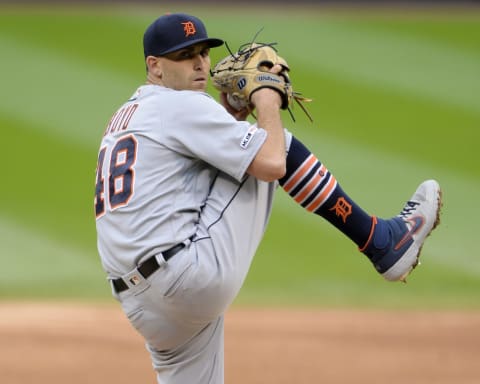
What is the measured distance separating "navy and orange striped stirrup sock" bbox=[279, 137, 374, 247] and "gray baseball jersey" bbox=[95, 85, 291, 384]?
139 mm

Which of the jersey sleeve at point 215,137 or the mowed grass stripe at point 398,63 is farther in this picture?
the mowed grass stripe at point 398,63

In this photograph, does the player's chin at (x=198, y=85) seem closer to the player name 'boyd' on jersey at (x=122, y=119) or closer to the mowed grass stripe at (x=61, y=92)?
the player name 'boyd' on jersey at (x=122, y=119)

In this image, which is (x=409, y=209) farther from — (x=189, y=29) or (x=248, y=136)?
(x=189, y=29)

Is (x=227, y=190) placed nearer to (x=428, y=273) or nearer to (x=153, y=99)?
(x=153, y=99)

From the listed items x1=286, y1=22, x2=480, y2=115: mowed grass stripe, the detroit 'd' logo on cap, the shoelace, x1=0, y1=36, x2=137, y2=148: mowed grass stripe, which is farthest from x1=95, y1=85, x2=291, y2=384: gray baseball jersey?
x1=286, y1=22, x2=480, y2=115: mowed grass stripe

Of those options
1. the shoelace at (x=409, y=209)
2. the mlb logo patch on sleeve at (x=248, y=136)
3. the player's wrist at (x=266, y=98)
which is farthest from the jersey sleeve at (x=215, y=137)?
the shoelace at (x=409, y=209)

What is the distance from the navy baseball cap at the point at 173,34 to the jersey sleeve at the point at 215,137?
0.23 meters

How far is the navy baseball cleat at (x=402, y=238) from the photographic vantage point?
3.32 m

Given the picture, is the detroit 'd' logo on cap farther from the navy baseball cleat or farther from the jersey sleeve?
the navy baseball cleat

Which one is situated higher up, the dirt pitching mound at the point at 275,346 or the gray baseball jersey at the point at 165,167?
the gray baseball jersey at the point at 165,167

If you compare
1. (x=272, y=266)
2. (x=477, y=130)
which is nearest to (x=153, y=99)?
(x=272, y=266)

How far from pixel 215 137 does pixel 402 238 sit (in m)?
0.87

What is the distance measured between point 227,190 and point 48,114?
508 centimetres

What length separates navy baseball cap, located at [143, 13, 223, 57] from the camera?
309cm
